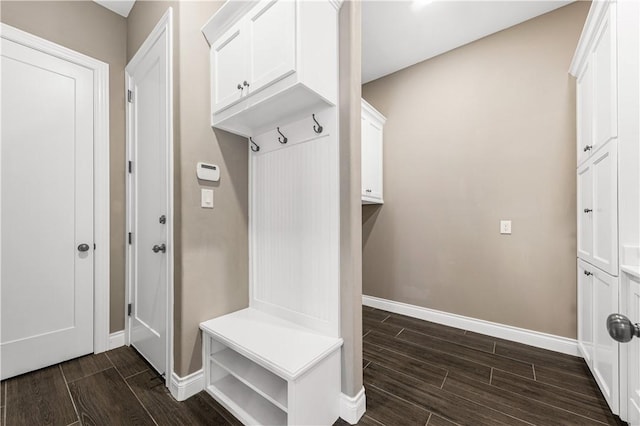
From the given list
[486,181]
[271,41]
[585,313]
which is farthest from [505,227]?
[271,41]

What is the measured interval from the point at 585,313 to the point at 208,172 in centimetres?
278

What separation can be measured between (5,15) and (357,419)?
3.42 meters

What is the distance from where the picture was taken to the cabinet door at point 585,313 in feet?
5.72

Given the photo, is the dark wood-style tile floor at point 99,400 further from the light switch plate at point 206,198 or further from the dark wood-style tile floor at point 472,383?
the light switch plate at point 206,198

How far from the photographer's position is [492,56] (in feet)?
8.06

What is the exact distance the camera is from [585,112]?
183 centimetres

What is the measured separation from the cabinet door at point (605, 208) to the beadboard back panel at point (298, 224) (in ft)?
4.68

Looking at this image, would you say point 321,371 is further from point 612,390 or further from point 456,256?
point 456,256

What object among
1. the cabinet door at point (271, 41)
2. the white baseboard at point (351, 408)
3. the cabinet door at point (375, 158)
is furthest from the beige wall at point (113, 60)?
the cabinet door at point (375, 158)

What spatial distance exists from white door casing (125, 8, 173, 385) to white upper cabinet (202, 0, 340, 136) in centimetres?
35

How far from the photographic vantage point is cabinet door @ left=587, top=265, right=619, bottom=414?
1.35 metres

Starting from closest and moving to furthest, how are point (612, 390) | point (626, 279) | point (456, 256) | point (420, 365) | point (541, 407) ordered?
point (626, 279) < point (612, 390) < point (541, 407) < point (420, 365) < point (456, 256)

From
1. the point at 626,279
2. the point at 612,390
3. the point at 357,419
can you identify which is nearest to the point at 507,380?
the point at 612,390

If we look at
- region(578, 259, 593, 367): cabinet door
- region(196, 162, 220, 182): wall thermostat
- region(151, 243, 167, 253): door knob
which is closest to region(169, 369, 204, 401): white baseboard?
region(151, 243, 167, 253): door knob
